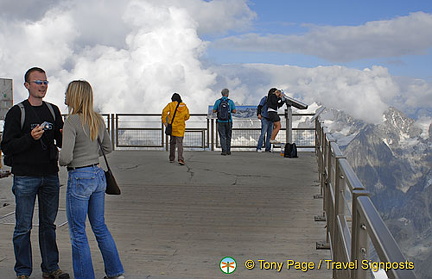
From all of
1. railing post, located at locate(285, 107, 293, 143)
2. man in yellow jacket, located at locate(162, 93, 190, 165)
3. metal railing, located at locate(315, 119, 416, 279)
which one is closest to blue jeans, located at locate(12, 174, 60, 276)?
metal railing, located at locate(315, 119, 416, 279)

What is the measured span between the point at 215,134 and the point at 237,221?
10.7 metres

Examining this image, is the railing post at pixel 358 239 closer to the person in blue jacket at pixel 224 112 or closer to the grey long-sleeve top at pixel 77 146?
the grey long-sleeve top at pixel 77 146

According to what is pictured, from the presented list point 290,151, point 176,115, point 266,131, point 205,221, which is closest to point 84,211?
point 205,221

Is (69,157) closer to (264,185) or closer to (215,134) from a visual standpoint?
(264,185)

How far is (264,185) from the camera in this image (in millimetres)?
10953

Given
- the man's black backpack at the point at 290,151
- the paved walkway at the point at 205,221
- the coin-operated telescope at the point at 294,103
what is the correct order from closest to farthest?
the paved walkway at the point at 205,221 < the man's black backpack at the point at 290,151 < the coin-operated telescope at the point at 294,103

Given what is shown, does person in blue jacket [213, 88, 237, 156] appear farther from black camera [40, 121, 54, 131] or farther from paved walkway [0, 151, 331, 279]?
black camera [40, 121, 54, 131]

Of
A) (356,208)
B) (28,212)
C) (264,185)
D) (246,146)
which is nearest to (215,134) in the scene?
(246,146)

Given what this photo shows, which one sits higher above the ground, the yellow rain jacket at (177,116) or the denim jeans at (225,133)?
the yellow rain jacket at (177,116)

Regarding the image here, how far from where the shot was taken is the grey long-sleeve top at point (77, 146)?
4.36 meters

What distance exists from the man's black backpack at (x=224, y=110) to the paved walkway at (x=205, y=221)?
1.98 metres

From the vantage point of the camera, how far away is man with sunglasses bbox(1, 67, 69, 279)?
179 inches

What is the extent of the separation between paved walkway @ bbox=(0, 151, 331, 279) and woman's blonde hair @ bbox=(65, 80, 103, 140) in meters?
1.57

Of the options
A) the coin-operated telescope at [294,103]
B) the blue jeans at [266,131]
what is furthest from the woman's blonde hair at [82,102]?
the blue jeans at [266,131]
